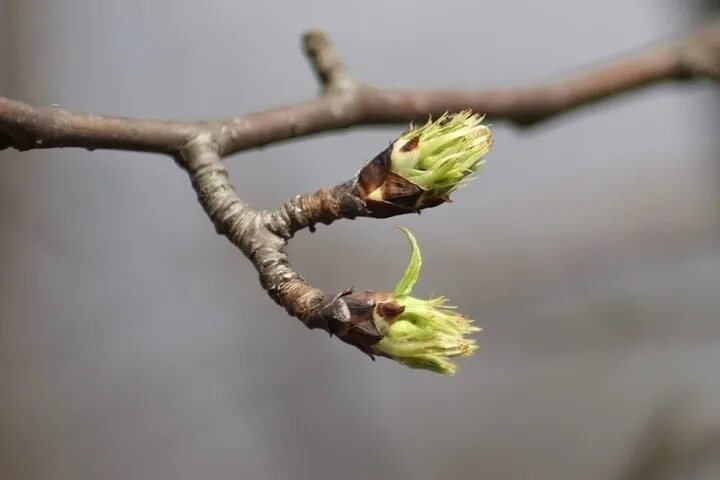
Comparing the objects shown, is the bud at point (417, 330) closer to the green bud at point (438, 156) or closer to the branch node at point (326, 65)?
the green bud at point (438, 156)

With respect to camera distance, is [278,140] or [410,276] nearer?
[410,276]

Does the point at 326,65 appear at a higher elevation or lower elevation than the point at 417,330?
higher

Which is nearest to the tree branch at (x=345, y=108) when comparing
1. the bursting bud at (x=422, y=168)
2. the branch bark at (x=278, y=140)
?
the branch bark at (x=278, y=140)

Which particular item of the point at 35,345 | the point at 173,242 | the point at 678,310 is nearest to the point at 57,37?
the point at 173,242

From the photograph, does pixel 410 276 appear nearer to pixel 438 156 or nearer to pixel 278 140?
pixel 438 156

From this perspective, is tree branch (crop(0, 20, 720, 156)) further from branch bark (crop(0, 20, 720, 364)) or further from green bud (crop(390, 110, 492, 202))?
green bud (crop(390, 110, 492, 202))

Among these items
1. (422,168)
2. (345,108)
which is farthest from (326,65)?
(422,168)

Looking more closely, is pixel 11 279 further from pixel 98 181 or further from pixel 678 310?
pixel 678 310
